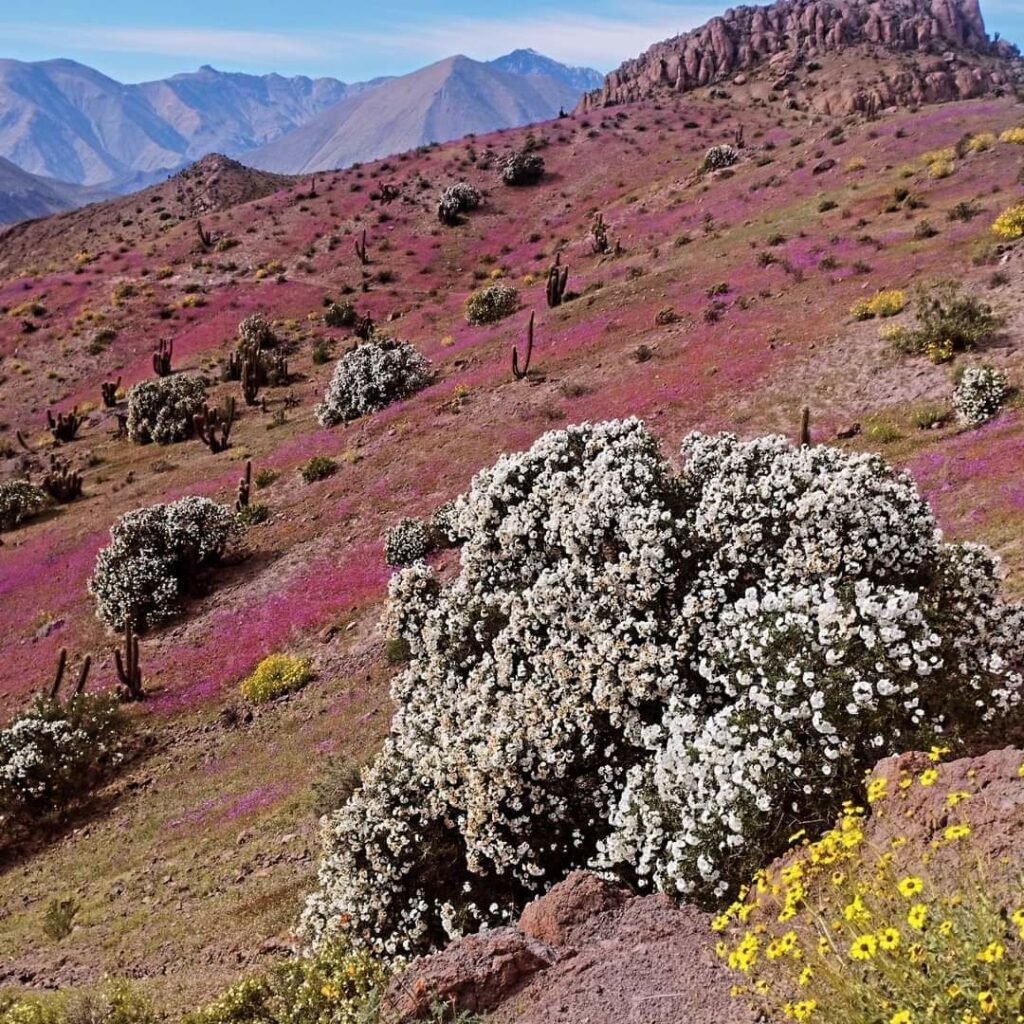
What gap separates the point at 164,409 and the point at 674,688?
40.3m

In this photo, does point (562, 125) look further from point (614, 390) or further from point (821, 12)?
point (614, 390)

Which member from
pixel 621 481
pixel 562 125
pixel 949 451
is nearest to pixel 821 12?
pixel 562 125

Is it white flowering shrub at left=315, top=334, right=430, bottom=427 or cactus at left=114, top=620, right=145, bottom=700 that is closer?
cactus at left=114, top=620, right=145, bottom=700

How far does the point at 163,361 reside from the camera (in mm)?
50250

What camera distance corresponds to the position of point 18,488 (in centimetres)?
3512

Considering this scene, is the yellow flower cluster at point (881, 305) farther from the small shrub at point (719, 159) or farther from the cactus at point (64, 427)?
the cactus at point (64, 427)

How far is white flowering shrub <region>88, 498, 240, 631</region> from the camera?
2325cm

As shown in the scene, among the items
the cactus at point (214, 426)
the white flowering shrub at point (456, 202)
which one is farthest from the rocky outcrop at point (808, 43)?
the cactus at point (214, 426)

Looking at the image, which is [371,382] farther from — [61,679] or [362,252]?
[362,252]

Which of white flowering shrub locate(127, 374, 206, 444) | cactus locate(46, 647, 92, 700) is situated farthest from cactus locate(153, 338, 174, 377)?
cactus locate(46, 647, 92, 700)

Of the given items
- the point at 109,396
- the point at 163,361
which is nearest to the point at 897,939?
the point at 109,396

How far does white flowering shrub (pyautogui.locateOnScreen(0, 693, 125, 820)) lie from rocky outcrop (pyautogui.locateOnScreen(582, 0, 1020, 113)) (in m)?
96.6

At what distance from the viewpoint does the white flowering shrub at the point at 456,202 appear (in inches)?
2785

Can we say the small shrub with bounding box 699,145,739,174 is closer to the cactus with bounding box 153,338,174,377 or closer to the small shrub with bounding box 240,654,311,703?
the cactus with bounding box 153,338,174,377
